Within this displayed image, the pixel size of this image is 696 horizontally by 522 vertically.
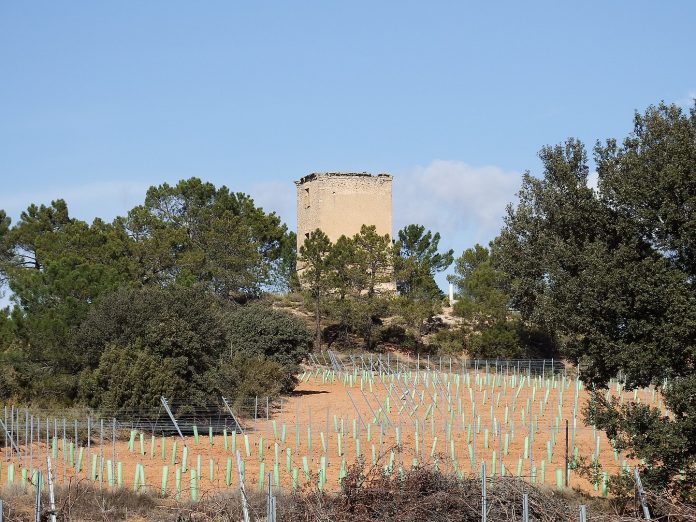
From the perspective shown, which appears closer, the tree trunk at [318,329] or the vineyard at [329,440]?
the vineyard at [329,440]

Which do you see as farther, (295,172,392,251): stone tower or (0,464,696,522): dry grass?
(295,172,392,251): stone tower

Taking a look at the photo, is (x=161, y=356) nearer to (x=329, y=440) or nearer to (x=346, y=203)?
(x=329, y=440)

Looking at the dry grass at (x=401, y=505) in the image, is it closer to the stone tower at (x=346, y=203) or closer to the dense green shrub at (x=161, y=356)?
the dense green shrub at (x=161, y=356)

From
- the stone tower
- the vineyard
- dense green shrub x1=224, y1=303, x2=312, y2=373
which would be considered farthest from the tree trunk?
dense green shrub x1=224, y1=303, x2=312, y2=373

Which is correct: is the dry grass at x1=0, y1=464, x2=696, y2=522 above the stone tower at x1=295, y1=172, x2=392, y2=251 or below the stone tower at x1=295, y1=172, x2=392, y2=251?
below

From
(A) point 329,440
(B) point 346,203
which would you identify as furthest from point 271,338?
(B) point 346,203

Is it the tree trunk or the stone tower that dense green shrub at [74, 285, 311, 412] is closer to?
the tree trunk

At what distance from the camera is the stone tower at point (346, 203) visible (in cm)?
5425

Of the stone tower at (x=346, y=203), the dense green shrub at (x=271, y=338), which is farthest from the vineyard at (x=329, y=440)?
the stone tower at (x=346, y=203)

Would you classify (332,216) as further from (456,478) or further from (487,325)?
(456,478)

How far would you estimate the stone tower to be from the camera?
54250 millimetres

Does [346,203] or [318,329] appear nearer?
[318,329]

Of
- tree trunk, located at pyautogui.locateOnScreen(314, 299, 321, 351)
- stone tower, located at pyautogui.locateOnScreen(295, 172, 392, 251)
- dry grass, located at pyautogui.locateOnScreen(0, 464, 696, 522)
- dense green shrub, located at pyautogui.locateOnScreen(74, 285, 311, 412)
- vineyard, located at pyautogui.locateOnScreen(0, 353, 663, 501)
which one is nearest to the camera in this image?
dry grass, located at pyautogui.locateOnScreen(0, 464, 696, 522)

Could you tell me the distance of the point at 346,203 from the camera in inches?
2153
